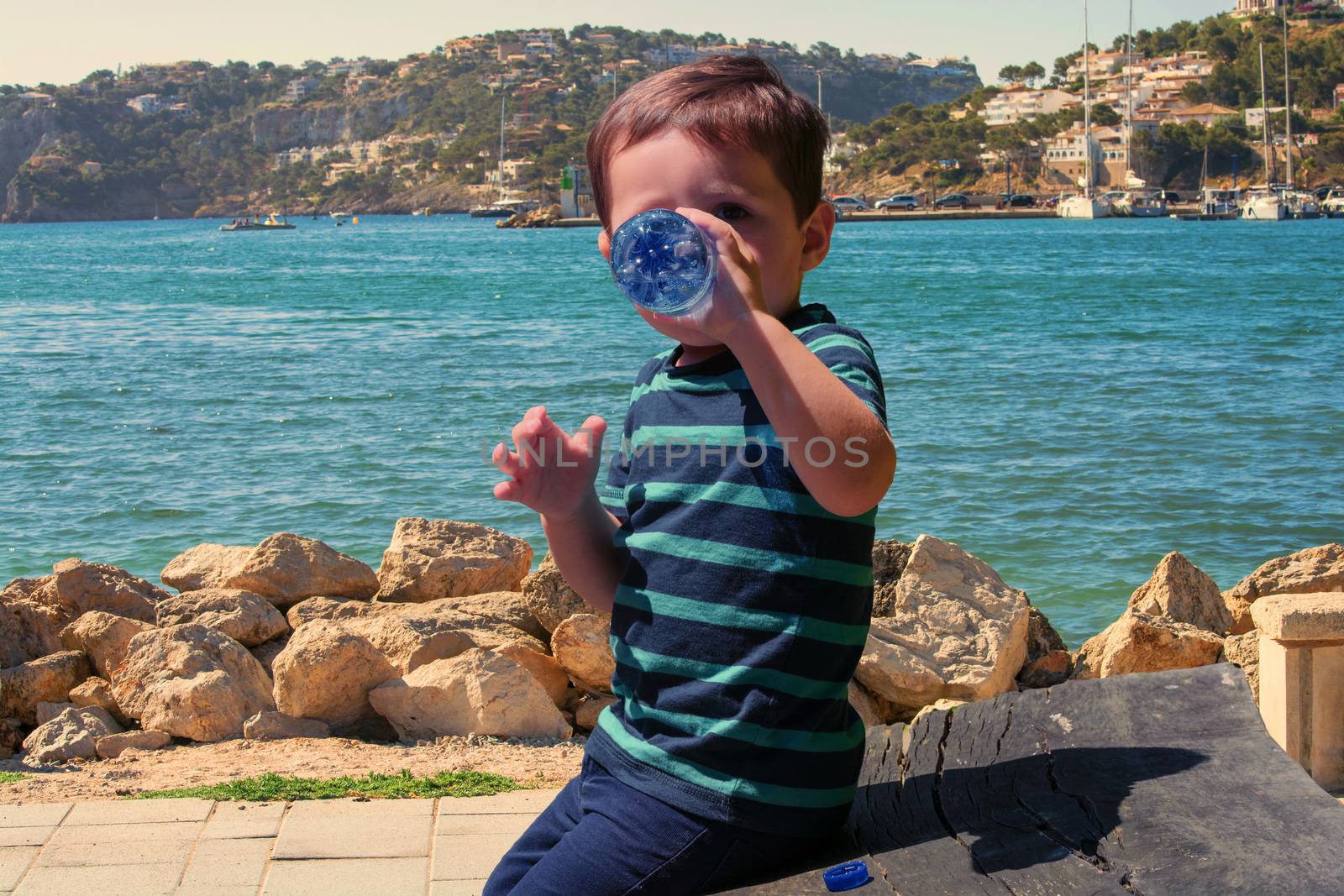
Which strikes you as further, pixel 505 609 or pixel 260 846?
pixel 505 609

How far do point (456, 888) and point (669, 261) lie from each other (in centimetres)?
193

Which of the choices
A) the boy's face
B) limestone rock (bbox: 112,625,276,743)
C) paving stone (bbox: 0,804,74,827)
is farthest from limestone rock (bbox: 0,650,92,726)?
the boy's face

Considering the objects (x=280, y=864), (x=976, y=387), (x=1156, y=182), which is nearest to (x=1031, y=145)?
(x=1156, y=182)

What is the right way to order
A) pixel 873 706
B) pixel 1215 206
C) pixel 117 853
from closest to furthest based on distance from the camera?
1. pixel 117 853
2. pixel 873 706
3. pixel 1215 206

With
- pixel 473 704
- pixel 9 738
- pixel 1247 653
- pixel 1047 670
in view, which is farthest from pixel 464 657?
pixel 1247 653

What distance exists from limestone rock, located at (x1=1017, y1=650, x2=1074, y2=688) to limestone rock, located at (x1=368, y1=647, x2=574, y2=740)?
5.83 feet

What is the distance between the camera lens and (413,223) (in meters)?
114

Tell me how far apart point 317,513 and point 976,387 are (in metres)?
9.33

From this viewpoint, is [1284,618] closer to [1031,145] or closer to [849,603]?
[849,603]

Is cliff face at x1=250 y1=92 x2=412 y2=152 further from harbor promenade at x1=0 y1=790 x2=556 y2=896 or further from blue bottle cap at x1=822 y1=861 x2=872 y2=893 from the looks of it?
blue bottle cap at x1=822 y1=861 x2=872 y2=893

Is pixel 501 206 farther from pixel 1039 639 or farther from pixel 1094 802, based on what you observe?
pixel 1094 802

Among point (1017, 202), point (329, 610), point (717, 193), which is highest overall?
point (717, 193)

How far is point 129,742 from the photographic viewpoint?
4777mm

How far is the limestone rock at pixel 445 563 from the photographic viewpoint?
6.53 meters
